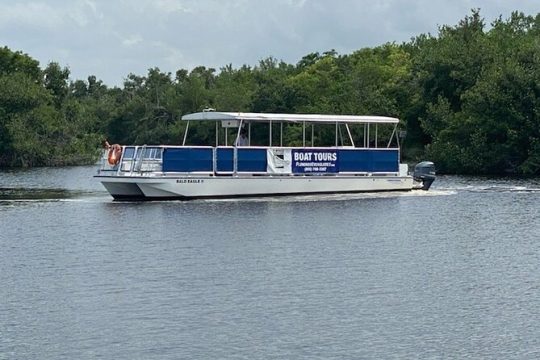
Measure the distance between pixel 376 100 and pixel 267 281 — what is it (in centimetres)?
6654

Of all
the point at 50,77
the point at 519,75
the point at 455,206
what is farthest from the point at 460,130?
the point at 50,77

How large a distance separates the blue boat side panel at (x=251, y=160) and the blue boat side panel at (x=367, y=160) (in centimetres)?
409

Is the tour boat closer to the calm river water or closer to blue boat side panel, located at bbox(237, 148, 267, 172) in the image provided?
blue boat side panel, located at bbox(237, 148, 267, 172)

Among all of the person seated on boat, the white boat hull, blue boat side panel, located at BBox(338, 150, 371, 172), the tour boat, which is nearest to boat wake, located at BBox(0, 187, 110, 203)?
the tour boat

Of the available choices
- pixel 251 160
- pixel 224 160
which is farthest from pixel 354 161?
pixel 224 160

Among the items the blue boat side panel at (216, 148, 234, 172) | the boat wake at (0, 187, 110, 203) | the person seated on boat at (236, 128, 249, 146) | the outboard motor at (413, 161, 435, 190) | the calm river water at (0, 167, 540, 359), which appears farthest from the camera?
the outboard motor at (413, 161, 435, 190)

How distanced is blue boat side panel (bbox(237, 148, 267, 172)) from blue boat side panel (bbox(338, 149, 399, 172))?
4095mm

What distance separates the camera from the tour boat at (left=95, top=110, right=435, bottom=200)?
46.6m

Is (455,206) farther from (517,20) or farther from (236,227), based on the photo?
(517,20)

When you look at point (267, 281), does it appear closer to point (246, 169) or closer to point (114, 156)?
point (114, 156)

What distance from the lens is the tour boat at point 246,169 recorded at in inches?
1836

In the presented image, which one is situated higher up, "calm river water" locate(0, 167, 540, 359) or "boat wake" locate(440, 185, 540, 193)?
"boat wake" locate(440, 185, 540, 193)

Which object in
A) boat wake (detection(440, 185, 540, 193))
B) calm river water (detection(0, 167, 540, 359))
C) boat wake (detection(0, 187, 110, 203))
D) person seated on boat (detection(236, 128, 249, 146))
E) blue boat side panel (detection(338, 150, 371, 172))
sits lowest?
calm river water (detection(0, 167, 540, 359))

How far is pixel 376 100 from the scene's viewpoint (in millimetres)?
92250
